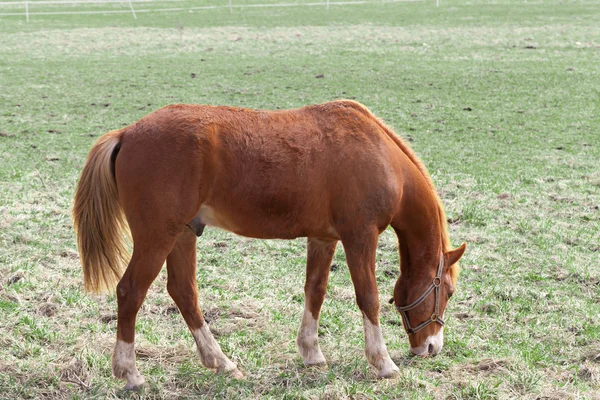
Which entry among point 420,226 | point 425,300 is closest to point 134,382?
point 425,300

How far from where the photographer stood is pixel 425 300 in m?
4.37

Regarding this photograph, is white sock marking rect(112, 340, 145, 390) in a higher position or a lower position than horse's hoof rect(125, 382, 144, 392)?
higher

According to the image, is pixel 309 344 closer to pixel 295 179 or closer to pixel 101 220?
pixel 295 179

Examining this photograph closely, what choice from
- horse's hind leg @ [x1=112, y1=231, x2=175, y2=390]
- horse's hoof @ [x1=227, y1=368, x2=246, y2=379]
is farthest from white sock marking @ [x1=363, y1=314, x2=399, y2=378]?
horse's hind leg @ [x1=112, y1=231, x2=175, y2=390]

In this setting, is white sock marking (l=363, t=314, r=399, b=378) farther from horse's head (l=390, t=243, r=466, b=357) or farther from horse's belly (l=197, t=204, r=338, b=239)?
horse's belly (l=197, t=204, r=338, b=239)

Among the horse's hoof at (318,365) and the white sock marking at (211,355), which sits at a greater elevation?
the white sock marking at (211,355)

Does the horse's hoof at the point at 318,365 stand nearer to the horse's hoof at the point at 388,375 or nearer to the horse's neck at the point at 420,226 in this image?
the horse's hoof at the point at 388,375

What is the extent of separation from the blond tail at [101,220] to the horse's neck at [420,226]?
64.3 inches

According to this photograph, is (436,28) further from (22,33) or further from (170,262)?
(170,262)

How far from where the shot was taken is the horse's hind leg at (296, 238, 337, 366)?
4473 mm

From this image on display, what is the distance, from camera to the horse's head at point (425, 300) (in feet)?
14.4

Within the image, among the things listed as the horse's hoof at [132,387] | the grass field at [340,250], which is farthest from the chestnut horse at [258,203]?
the grass field at [340,250]

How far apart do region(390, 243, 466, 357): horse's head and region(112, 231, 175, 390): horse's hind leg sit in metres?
1.43

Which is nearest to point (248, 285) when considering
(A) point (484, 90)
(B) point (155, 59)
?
(A) point (484, 90)
